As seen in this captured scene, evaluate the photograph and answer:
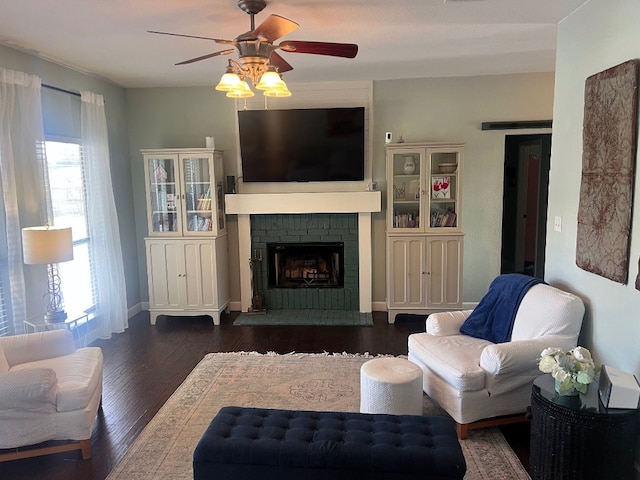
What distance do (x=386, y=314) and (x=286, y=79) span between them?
285cm

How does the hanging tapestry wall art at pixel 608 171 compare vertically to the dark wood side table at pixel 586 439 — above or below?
above

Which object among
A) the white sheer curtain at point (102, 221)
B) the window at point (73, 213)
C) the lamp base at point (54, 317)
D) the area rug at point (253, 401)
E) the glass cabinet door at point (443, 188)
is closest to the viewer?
the area rug at point (253, 401)

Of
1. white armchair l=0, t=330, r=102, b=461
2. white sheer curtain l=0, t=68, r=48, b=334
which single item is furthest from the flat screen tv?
white armchair l=0, t=330, r=102, b=461

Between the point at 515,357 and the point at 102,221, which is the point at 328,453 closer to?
the point at 515,357

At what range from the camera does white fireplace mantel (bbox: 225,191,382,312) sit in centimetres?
517

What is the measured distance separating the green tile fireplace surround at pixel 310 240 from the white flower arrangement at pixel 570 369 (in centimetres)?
315

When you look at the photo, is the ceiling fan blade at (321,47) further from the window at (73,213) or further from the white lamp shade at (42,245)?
the window at (73,213)

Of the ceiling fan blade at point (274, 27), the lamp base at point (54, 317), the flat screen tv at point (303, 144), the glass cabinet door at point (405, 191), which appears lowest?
the lamp base at point (54, 317)

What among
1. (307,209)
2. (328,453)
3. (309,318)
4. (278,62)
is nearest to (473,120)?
(307,209)

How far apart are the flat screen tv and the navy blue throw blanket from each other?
7.29 ft

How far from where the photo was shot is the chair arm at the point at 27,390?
8.21 feet

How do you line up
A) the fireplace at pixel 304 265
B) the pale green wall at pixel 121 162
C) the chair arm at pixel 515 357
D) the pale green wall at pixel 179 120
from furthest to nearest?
the fireplace at pixel 304 265 < the pale green wall at pixel 179 120 < the pale green wall at pixel 121 162 < the chair arm at pixel 515 357

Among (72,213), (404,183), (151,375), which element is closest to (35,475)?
(151,375)

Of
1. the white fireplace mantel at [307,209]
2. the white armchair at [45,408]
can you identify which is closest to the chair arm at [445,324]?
the white fireplace mantel at [307,209]
